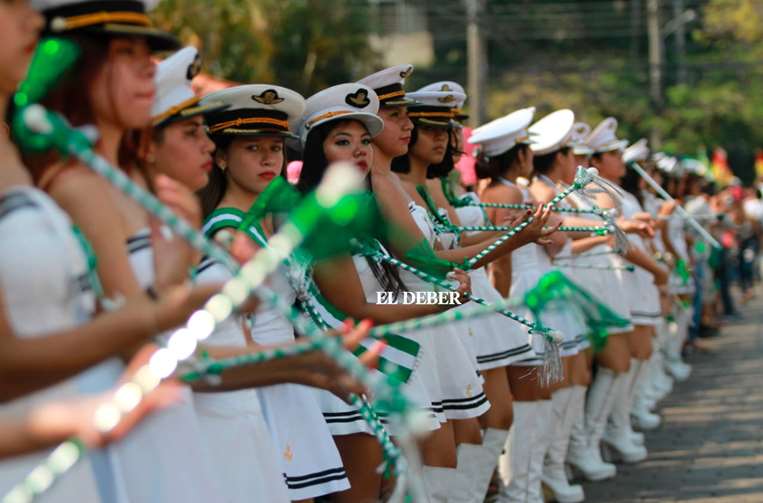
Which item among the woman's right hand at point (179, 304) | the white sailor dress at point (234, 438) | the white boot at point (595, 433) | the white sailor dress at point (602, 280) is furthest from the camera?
the white sailor dress at point (602, 280)

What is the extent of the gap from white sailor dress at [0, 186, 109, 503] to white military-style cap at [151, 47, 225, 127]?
0.76m

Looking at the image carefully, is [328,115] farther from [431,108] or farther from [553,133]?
[553,133]

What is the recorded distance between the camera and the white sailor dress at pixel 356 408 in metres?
4.84

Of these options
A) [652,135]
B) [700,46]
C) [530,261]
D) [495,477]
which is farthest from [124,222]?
[700,46]

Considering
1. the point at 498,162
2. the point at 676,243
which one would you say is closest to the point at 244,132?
the point at 498,162

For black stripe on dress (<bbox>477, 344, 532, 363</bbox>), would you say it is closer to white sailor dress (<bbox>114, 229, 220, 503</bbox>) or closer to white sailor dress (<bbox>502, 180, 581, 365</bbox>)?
white sailor dress (<bbox>502, 180, 581, 365</bbox>)

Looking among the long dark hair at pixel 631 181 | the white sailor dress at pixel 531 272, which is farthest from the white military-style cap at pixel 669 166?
the white sailor dress at pixel 531 272

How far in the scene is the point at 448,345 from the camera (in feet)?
18.3

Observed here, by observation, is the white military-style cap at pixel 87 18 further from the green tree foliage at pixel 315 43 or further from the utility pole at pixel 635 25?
the utility pole at pixel 635 25

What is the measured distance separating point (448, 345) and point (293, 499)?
1376 mm

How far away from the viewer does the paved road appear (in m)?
7.54

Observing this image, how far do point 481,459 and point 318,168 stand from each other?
1.78 meters

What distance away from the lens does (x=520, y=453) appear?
272 inches

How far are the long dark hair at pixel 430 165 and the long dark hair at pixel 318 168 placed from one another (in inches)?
41.5
